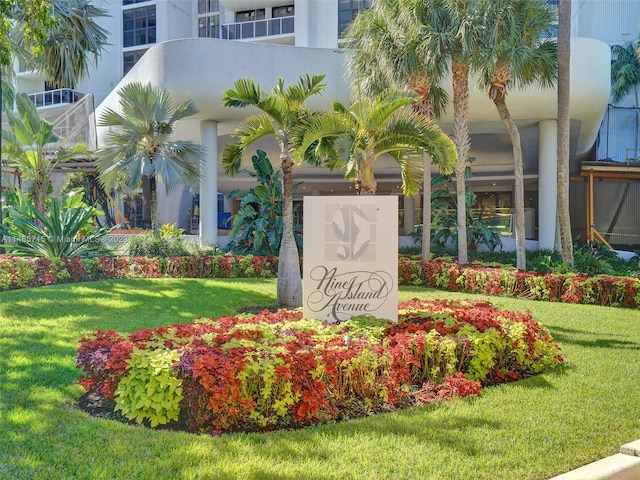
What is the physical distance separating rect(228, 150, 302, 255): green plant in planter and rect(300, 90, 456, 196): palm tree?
7.08 meters

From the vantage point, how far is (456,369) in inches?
268

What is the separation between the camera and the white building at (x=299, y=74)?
18.9 meters

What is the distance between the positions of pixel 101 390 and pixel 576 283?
1132cm

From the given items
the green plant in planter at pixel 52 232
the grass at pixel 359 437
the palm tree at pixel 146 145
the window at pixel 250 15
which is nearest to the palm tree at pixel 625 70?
the window at pixel 250 15

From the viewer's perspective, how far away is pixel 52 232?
15.5m

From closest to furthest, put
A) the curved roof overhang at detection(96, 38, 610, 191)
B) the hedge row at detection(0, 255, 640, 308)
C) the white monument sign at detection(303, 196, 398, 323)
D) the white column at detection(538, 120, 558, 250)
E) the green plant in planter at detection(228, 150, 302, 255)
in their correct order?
the white monument sign at detection(303, 196, 398, 323)
the hedge row at detection(0, 255, 640, 308)
the curved roof overhang at detection(96, 38, 610, 191)
the green plant in planter at detection(228, 150, 302, 255)
the white column at detection(538, 120, 558, 250)

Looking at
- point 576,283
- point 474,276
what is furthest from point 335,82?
point 576,283

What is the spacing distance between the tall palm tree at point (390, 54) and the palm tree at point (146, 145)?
5.09 meters

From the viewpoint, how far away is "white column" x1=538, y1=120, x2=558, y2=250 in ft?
70.7

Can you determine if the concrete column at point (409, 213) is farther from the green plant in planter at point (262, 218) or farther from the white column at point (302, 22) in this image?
the green plant in planter at point (262, 218)

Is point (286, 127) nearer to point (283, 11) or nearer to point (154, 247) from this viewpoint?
point (154, 247)

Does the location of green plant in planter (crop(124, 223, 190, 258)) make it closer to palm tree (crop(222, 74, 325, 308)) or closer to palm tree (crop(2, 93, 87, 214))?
palm tree (crop(2, 93, 87, 214))

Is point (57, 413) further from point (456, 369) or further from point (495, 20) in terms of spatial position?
point (495, 20)

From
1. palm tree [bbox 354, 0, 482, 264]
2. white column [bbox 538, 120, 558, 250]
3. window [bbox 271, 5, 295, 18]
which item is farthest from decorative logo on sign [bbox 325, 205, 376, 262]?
window [bbox 271, 5, 295, 18]
